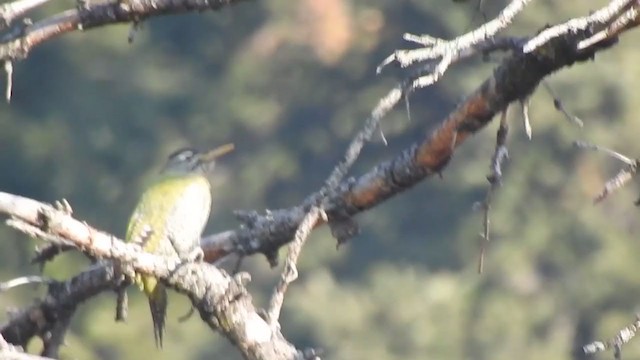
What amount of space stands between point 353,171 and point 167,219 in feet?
44.3

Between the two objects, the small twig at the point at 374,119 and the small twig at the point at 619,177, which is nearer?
the small twig at the point at 619,177

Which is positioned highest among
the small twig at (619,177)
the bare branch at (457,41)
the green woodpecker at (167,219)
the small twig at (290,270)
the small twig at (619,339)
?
the bare branch at (457,41)

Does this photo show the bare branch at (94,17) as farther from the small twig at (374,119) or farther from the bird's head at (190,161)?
the bird's head at (190,161)

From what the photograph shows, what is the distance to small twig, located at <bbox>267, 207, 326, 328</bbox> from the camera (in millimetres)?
4617

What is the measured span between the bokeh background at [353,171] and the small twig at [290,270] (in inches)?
481

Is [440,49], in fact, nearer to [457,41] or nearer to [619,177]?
[457,41]

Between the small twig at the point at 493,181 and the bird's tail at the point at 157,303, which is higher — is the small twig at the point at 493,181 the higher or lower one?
the higher one

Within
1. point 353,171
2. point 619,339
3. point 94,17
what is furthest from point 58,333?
point 353,171

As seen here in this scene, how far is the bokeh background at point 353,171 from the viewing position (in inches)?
777

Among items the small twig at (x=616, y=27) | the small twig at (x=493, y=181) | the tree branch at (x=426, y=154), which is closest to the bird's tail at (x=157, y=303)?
the tree branch at (x=426, y=154)

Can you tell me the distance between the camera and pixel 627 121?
20.5 m

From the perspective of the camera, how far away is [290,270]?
15.1 ft

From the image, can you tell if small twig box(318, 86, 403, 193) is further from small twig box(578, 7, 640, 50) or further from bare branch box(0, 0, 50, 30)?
bare branch box(0, 0, 50, 30)

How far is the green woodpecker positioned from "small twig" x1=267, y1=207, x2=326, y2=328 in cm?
136
